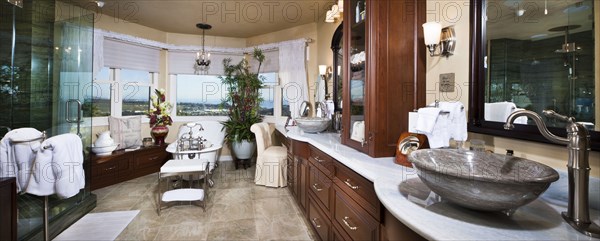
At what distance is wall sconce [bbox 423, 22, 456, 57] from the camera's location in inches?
56.4

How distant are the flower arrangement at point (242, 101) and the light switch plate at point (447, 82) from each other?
335 centimetres

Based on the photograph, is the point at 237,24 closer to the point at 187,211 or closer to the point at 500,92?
the point at 187,211

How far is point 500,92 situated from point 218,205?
282 centimetres

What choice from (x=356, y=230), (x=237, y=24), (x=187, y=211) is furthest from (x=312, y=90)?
(x=356, y=230)

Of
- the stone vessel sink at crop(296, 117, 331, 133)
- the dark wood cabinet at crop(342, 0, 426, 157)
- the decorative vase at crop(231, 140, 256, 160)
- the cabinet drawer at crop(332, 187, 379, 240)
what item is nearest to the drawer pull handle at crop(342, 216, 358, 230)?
the cabinet drawer at crop(332, 187, 379, 240)

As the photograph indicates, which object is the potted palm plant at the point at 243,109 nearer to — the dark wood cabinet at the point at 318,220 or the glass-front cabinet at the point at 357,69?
the dark wood cabinet at the point at 318,220

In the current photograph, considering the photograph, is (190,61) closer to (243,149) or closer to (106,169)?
(243,149)

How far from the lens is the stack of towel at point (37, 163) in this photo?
5.97 ft

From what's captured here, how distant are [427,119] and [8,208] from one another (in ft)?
8.90

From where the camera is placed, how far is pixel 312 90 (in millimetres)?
3971

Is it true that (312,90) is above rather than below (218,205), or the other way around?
above

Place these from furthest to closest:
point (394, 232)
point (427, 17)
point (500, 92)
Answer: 1. point (427, 17)
2. point (500, 92)
3. point (394, 232)

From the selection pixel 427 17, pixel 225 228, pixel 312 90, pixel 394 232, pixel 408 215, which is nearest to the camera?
pixel 408 215

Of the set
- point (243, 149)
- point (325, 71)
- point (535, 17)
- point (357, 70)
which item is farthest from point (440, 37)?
point (243, 149)
